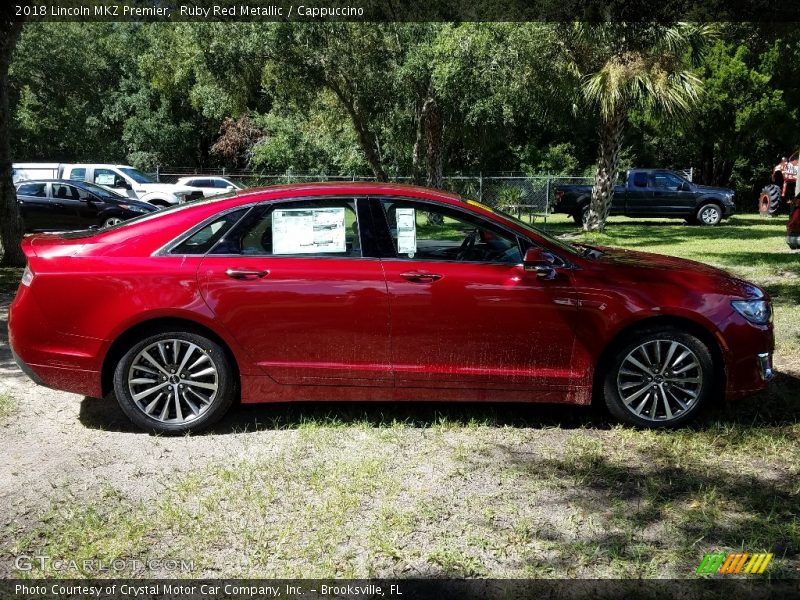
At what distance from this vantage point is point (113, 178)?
25562 millimetres

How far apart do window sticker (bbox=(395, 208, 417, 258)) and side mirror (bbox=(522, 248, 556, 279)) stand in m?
0.73

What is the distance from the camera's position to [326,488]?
4.20m

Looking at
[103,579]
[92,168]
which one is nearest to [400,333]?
[103,579]

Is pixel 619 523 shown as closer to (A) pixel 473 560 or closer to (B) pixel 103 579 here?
(A) pixel 473 560

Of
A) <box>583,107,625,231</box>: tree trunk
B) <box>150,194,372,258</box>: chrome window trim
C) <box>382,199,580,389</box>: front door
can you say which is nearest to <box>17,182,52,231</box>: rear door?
<box>583,107,625,231</box>: tree trunk

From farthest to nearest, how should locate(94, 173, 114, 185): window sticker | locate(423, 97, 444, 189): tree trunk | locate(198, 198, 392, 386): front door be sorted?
locate(94, 173, 114, 185): window sticker
locate(423, 97, 444, 189): tree trunk
locate(198, 198, 392, 386): front door

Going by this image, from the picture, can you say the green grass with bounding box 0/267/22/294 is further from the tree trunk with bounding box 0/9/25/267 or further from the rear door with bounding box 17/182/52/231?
the rear door with bounding box 17/182/52/231

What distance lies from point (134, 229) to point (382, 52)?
48.7 feet

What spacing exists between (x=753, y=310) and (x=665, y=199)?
20.7m

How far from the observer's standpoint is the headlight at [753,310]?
5.04 meters

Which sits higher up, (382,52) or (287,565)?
(382,52)

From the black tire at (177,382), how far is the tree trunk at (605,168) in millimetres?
16752

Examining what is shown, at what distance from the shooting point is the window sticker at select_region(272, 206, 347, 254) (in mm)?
5070

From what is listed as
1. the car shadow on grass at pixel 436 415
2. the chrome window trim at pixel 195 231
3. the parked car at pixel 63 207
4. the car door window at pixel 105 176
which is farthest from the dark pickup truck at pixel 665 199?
the chrome window trim at pixel 195 231
